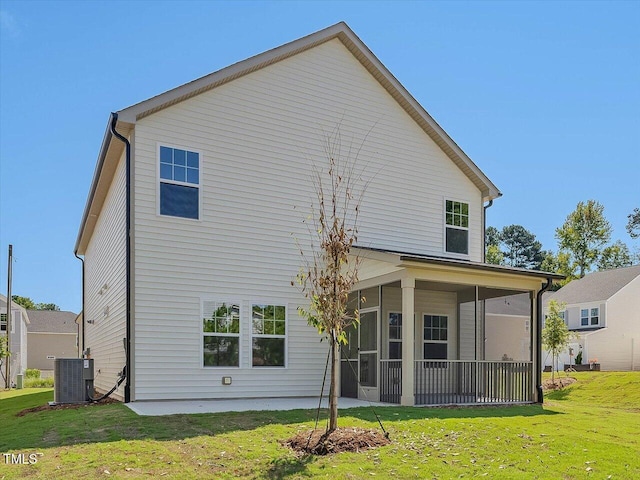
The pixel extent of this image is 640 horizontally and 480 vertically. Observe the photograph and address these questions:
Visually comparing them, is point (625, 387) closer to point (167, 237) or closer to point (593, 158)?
point (167, 237)

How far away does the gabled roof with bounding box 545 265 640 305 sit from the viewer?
31.9 meters

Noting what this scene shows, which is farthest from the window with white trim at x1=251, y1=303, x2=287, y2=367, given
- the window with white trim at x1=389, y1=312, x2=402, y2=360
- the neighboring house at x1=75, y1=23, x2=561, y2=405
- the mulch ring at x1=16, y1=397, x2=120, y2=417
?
the mulch ring at x1=16, y1=397, x2=120, y2=417

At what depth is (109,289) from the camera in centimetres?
1550

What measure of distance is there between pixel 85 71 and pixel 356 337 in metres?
10.8

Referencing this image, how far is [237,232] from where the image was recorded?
529 inches

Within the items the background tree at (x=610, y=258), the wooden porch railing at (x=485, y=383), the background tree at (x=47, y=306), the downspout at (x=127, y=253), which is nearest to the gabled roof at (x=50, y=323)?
the background tree at (x=47, y=306)

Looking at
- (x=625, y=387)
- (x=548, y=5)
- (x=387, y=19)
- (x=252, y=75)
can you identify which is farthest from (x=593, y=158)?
(x=252, y=75)

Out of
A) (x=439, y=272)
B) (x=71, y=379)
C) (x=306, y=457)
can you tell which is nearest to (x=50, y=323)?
(x=71, y=379)

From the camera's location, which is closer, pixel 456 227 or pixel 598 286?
pixel 456 227

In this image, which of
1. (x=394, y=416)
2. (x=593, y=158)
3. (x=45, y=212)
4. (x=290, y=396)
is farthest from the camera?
(x=593, y=158)

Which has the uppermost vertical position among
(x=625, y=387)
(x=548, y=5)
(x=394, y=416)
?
(x=548, y=5)

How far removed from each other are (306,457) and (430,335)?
9.09 m

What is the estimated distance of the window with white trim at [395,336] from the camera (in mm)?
14445

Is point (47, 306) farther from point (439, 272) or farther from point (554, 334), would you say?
point (439, 272)
